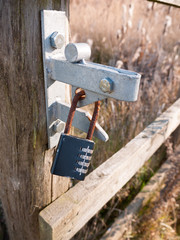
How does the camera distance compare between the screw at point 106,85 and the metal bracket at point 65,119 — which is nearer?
the screw at point 106,85

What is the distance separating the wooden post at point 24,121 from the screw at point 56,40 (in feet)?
0.12

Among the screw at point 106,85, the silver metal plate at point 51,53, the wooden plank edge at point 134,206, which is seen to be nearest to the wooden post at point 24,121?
the silver metal plate at point 51,53

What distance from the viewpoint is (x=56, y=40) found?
0.57 metres

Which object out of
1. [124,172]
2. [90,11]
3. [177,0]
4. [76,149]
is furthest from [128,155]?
[90,11]

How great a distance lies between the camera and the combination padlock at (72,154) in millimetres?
628

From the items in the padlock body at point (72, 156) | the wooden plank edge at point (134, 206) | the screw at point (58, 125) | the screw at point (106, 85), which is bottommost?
the wooden plank edge at point (134, 206)

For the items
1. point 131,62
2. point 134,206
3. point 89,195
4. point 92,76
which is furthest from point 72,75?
point 131,62

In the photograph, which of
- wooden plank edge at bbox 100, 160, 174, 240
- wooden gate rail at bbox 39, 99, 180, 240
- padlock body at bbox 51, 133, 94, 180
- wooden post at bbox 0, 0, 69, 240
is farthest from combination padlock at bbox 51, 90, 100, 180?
wooden plank edge at bbox 100, 160, 174, 240

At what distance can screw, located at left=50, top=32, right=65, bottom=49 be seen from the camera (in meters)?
0.57

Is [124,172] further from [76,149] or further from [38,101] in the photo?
[38,101]

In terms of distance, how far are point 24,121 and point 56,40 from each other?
0.27 metres

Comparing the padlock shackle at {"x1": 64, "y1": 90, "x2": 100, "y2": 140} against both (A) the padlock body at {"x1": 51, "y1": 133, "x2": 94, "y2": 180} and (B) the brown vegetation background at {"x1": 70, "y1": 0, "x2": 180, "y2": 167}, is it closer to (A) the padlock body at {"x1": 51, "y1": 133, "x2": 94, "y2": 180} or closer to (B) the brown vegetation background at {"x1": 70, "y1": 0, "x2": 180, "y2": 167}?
(A) the padlock body at {"x1": 51, "y1": 133, "x2": 94, "y2": 180}

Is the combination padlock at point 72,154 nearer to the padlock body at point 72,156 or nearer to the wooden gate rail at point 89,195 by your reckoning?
the padlock body at point 72,156

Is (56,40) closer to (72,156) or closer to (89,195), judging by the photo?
(72,156)
